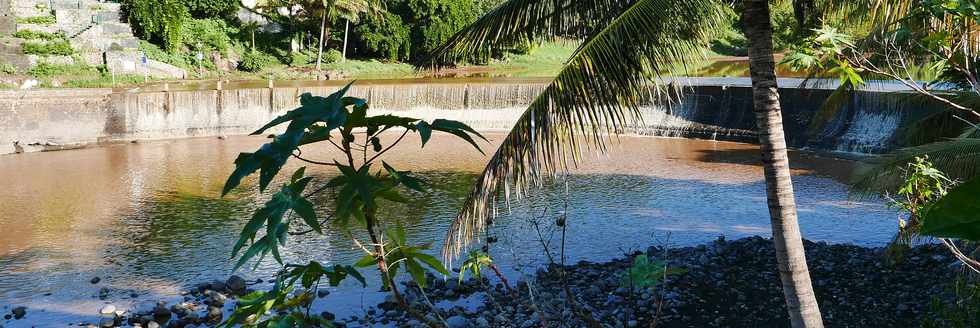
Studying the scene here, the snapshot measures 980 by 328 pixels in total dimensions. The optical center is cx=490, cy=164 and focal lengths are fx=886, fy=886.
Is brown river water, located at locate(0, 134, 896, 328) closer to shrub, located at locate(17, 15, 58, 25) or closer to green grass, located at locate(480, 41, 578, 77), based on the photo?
shrub, located at locate(17, 15, 58, 25)

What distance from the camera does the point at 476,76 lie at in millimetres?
28406

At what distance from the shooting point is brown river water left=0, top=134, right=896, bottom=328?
29.2 ft

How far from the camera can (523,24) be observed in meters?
5.07

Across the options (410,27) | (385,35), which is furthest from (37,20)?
(410,27)

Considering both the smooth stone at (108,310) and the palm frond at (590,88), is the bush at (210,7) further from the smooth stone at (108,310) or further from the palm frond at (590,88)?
the palm frond at (590,88)

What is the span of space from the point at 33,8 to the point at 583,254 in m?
21.9

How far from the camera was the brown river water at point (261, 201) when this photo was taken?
8.91 m

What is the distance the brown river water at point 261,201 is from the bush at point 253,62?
35.1 feet

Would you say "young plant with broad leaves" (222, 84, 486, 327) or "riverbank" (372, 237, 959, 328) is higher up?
"young plant with broad leaves" (222, 84, 486, 327)

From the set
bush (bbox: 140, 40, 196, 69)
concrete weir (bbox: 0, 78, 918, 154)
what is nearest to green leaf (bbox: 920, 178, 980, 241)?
concrete weir (bbox: 0, 78, 918, 154)

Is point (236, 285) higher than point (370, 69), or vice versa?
point (370, 69)

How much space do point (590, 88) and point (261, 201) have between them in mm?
8960

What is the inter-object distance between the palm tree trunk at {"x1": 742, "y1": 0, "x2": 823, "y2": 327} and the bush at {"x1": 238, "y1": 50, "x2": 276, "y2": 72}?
83.2 ft

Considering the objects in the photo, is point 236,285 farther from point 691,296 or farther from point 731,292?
point 731,292
